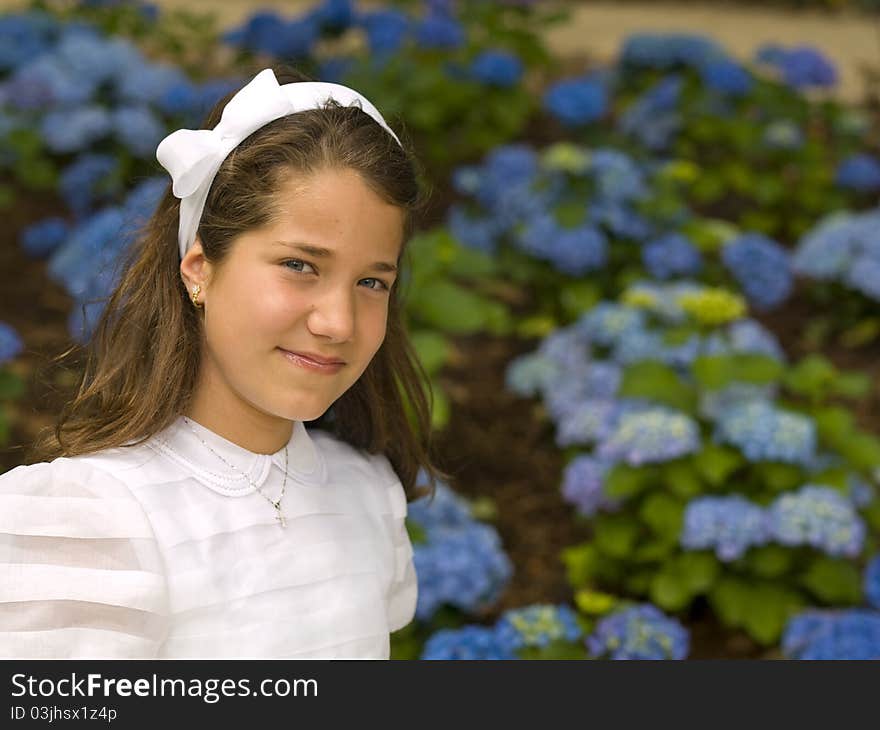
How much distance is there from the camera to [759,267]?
4305 mm

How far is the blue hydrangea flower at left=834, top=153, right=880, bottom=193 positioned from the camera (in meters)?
5.00

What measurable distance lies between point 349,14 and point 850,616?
330cm

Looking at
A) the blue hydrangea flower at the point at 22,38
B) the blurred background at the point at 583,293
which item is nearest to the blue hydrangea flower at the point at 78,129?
the blurred background at the point at 583,293

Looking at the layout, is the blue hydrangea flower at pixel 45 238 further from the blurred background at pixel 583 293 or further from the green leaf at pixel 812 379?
the green leaf at pixel 812 379

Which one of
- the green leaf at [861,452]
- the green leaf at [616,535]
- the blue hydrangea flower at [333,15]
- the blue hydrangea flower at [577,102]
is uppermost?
the blue hydrangea flower at [333,15]

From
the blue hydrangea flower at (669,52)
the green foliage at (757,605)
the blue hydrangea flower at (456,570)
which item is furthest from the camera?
the blue hydrangea flower at (669,52)

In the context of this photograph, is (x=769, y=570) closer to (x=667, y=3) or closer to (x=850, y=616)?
(x=850, y=616)

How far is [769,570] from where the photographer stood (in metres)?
2.99

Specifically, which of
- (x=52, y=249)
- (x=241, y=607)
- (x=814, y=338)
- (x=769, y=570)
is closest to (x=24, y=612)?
(x=241, y=607)

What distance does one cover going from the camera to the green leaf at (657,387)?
327 centimetres

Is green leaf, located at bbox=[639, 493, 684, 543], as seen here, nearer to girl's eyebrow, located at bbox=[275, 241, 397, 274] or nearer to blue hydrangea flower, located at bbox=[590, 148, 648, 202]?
blue hydrangea flower, located at bbox=[590, 148, 648, 202]

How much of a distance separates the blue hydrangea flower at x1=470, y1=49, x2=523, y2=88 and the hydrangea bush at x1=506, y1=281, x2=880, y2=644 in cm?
188

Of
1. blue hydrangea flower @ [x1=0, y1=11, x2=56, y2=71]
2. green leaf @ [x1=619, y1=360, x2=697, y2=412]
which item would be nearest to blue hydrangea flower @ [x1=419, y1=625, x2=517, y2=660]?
green leaf @ [x1=619, y1=360, x2=697, y2=412]

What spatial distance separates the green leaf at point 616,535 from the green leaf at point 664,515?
6 centimetres
